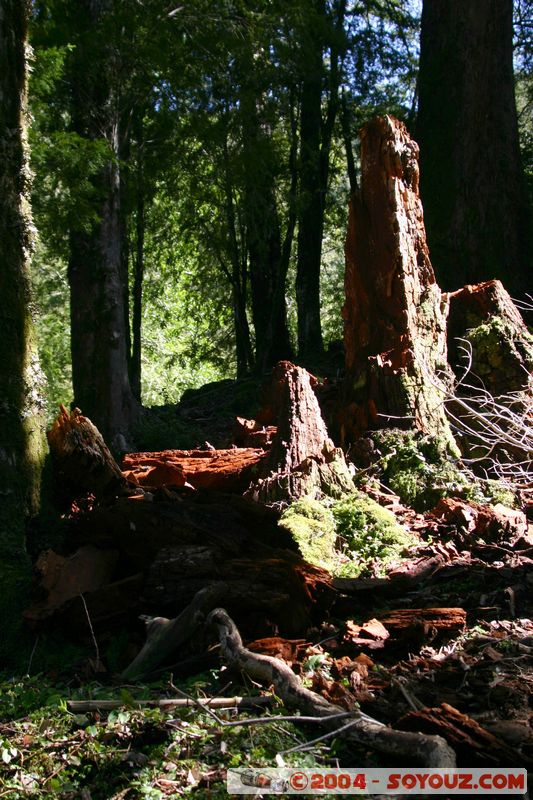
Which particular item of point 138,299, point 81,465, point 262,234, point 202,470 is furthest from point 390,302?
point 138,299

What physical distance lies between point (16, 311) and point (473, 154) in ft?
25.5

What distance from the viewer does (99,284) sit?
10586 millimetres

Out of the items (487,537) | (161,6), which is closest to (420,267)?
(487,537)

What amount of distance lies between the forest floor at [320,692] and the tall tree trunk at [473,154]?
6.63 meters

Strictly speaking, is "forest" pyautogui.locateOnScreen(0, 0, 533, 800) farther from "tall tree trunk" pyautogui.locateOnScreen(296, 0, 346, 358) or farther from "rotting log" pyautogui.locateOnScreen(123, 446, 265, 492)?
"tall tree trunk" pyautogui.locateOnScreen(296, 0, 346, 358)

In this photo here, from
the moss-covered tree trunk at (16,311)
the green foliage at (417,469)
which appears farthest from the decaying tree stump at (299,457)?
the moss-covered tree trunk at (16,311)

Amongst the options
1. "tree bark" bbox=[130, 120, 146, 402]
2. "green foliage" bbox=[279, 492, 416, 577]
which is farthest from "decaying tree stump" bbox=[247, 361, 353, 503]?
"tree bark" bbox=[130, 120, 146, 402]

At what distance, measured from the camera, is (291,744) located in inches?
118

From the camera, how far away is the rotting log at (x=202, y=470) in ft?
20.9

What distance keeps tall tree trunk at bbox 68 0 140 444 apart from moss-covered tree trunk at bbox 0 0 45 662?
16.3 ft

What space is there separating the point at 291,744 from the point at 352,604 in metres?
1.45

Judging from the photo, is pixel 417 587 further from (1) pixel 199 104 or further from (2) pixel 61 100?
(1) pixel 199 104

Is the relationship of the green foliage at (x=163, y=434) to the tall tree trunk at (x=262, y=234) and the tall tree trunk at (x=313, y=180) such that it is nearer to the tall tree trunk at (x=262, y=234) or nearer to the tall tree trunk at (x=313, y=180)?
the tall tree trunk at (x=262, y=234)

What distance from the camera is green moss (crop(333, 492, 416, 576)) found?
510cm
